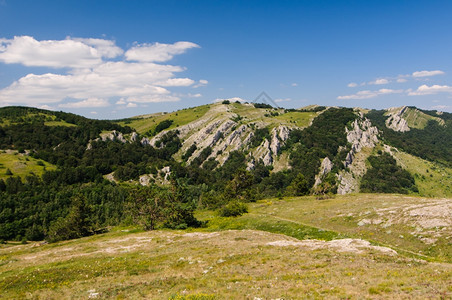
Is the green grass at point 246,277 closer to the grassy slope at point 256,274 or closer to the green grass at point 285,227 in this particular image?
the grassy slope at point 256,274

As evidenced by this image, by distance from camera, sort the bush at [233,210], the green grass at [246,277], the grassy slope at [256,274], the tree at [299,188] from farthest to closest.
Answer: the tree at [299,188] → the bush at [233,210] → the grassy slope at [256,274] → the green grass at [246,277]

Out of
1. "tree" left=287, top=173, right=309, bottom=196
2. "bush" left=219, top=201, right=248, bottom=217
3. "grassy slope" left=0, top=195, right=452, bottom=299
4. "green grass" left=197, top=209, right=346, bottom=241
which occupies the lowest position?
"tree" left=287, top=173, right=309, bottom=196

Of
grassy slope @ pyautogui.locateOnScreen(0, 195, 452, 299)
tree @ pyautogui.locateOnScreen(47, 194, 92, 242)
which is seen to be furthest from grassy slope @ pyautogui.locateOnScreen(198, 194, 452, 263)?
tree @ pyautogui.locateOnScreen(47, 194, 92, 242)

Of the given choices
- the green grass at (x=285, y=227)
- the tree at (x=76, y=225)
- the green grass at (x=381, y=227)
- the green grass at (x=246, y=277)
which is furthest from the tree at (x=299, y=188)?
the green grass at (x=246, y=277)

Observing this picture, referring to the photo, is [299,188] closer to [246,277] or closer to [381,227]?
[381,227]

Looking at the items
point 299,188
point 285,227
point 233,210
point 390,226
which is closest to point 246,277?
point 390,226

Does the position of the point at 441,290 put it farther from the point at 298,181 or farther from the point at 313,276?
the point at 298,181

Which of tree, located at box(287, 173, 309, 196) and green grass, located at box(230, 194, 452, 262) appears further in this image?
tree, located at box(287, 173, 309, 196)

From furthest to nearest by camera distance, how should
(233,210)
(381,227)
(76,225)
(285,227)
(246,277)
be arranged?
(233,210) < (76,225) < (285,227) < (381,227) < (246,277)

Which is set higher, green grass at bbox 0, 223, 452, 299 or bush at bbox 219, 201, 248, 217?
green grass at bbox 0, 223, 452, 299

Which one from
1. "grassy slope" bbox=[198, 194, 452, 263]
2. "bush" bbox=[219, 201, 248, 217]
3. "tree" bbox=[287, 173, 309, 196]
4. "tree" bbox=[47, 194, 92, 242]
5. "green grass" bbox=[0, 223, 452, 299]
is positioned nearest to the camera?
A: "green grass" bbox=[0, 223, 452, 299]

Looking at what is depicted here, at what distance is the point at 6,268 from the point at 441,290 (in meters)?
53.9

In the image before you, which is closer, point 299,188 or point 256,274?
point 256,274

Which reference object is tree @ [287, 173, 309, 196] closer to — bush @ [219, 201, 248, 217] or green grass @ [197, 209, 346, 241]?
bush @ [219, 201, 248, 217]
